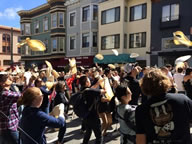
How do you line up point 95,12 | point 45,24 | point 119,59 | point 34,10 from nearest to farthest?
point 119,59, point 95,12, point 45,24, point 34,10

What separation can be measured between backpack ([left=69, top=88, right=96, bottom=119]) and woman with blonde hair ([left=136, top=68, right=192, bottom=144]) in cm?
204

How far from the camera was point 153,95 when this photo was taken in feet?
6.55

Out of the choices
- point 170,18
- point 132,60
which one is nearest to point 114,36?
point 132,60

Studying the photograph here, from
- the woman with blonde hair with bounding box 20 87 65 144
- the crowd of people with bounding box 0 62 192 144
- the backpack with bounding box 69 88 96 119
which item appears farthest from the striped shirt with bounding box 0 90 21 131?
the backpack with bounding box 69 88 96 119

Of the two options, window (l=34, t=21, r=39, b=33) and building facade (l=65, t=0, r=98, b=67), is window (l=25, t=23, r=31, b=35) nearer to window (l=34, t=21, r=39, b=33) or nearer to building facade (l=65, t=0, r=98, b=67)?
window (l=34, t=21, r=39, b=33)

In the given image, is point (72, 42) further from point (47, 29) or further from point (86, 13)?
point (47, 29)

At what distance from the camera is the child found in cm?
280

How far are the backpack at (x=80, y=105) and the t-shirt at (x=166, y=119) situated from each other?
2063 millimetres

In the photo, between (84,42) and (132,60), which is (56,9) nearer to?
(84,42)

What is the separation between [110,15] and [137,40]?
4240mm

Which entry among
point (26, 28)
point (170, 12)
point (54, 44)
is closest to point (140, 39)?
point (170, 12)

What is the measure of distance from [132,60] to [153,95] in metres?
16.4

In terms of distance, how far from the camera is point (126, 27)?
20.1 meters

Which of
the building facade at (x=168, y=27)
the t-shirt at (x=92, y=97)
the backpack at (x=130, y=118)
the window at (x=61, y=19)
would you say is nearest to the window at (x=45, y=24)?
the window at (x=61, y=19)
